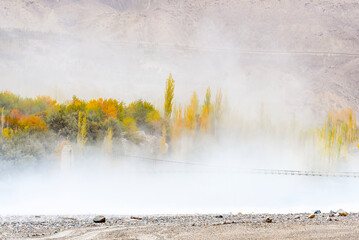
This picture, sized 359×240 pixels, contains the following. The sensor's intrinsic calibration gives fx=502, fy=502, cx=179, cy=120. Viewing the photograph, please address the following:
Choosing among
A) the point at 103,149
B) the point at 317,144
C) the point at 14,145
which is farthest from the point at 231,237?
the point at 317,144

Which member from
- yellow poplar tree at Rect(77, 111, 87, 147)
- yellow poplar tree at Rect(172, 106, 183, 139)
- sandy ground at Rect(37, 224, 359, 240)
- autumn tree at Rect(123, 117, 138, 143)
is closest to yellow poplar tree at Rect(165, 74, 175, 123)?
yellow poplar tree at Rect(172, 106, 183, 139)

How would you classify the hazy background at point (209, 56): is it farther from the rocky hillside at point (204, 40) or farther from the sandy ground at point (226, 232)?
the sandy ground at point (226, 232)

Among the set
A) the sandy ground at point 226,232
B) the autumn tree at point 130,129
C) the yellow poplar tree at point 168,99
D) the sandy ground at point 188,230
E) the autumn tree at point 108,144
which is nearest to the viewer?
the sandy ground at point 226,232

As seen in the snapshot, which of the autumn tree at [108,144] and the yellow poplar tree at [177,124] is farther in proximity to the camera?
the yellow poplar tree at [177,124]

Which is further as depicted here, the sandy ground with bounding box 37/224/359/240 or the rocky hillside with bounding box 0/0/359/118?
the rocky hillside with bounding box 0/0/359/118

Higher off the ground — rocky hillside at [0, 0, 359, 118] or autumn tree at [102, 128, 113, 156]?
rocky hillside at [0, 0, 359, 118]

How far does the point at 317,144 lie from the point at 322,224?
77.9 m

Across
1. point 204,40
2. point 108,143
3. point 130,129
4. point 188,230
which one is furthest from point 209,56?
point 188,230

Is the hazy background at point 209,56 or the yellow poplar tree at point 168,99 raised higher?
the hazy background at point 209,56

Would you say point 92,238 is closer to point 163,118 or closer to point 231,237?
point 231,237

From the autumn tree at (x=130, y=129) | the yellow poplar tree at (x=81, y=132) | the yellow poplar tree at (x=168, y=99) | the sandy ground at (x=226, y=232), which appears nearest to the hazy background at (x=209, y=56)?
the yellow poplar tree at (x=168, y=99)

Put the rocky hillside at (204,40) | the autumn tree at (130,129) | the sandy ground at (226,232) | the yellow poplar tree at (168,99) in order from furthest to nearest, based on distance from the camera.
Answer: the rocky hillside at (204,40), the yellow poplar tree at (168,99), the autumn tree at (130,129), the sandy ground at (226,232)

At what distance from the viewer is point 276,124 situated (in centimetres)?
11288

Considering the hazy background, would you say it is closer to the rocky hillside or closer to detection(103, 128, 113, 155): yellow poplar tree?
the rocky hillside
